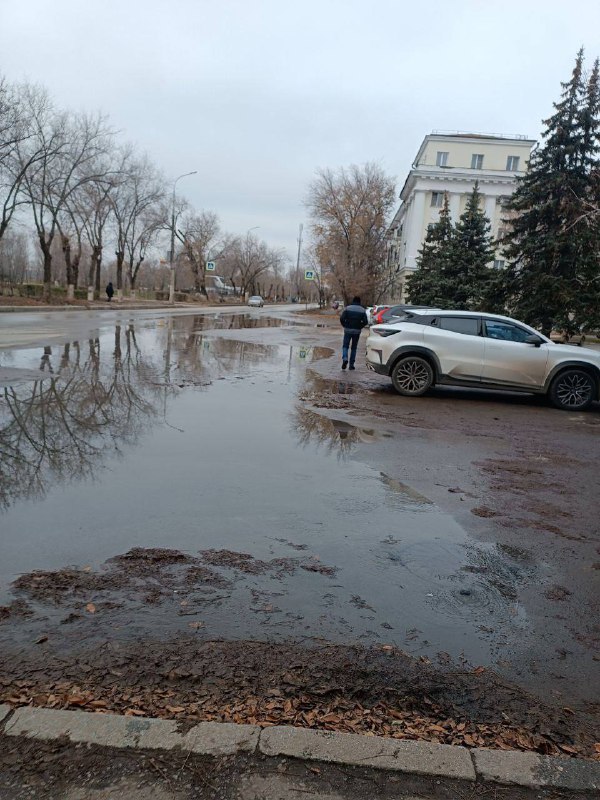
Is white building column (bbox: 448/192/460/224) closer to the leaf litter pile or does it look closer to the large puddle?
the large puddle

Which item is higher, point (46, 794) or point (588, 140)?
point (588, 140)

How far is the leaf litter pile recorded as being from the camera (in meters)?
2.49

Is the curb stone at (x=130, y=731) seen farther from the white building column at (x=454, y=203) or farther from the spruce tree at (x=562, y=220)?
the white building column at (x=454, y=203)

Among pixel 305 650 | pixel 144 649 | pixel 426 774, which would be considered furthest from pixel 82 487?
pixel 426 774

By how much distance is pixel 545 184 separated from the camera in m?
21.9

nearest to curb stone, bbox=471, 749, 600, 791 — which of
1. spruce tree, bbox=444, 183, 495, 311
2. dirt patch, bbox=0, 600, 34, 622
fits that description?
dirt patch, bbox=0, 600, 34, 622

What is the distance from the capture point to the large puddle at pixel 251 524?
329 cm

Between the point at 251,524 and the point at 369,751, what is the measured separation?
7.65ft

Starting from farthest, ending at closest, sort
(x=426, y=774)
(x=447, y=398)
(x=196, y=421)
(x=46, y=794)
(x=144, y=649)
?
1. (x=447, y=398)
2. (x=196, y=421)
3. (x=144, y=649)
4. (x=426, y=774)
5. (x=46, y=794)

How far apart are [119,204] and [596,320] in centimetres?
4882

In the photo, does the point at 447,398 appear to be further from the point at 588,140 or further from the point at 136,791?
the point at 588,140

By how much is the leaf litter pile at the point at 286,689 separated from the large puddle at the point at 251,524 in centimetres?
16

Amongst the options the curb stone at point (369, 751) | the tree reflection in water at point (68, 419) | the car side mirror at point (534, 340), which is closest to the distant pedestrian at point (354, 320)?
the car side mirror at point (534, 340)

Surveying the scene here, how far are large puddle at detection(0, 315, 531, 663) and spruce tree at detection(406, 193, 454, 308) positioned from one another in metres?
27.6
